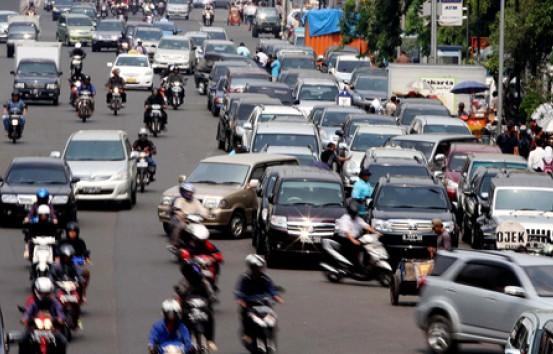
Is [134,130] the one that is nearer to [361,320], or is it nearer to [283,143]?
[283,143]

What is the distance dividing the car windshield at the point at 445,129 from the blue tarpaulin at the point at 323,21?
41020mm

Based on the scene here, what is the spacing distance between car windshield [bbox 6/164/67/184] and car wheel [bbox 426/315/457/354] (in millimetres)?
14783

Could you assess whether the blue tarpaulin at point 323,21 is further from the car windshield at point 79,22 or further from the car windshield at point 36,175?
the car windshield at point 36,175

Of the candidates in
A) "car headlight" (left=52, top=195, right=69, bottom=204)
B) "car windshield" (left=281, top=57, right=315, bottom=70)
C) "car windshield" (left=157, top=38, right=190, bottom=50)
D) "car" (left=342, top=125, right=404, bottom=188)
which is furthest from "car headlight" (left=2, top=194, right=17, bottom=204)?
"car windshield" (left=157, top=38, right=190, bottom=50)

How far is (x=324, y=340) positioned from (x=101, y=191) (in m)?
15.7

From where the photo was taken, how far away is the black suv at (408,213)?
3197 cm

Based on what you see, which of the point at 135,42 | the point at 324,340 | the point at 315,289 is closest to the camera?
the point at 324,340

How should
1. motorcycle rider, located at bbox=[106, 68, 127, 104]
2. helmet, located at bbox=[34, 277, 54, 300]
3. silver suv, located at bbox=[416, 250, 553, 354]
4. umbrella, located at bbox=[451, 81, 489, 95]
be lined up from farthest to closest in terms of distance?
motorcycle rider, located at bbox=[106, 68, 127, 104] < umbrella, located at bbox=[451, 81, 489, 95] < silver suv, located at bbox=[416, 250, 553, 354] < helmet, located at bbox=[34, 277, 54, 300]

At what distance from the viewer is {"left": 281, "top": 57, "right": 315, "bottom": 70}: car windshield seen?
235 feet

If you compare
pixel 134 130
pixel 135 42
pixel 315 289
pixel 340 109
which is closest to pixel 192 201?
pixel 315 289

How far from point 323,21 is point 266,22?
21391mm

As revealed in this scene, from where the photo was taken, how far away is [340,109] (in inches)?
A: 1986

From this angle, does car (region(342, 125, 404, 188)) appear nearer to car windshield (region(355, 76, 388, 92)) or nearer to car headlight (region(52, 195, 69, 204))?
car headlight (region(52, 195, 69, 204))

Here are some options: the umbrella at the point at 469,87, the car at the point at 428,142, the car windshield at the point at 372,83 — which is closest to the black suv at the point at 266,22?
the car windshield at the point at 372,83
